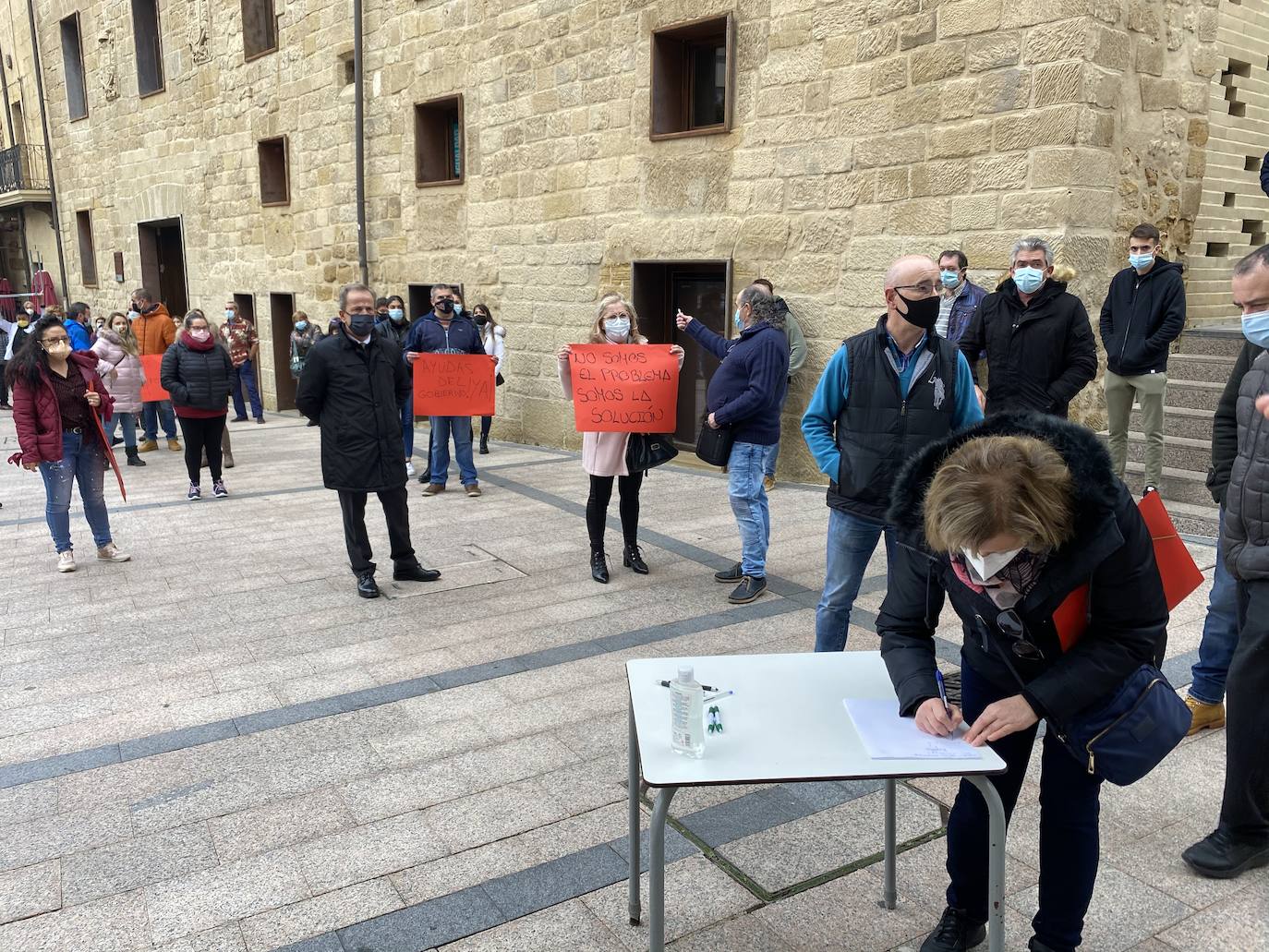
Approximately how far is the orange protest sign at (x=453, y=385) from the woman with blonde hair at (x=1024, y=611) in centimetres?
686

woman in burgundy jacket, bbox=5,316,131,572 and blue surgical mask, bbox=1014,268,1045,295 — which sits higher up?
blue surgical mask, bbox=1014,268,1045,295

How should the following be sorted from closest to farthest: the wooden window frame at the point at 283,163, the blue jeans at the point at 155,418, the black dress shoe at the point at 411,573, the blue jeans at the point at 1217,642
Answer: the blue jeans at the point at 1217,642, the black dress shoe at the point at 411,573, the blue jeans at the point at 155,418, the wooden window frame at the point at 283,163

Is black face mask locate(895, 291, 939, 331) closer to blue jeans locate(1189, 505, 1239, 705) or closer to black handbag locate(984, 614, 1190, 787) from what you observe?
blue jeans locate(1189, 505, 1239, 705)

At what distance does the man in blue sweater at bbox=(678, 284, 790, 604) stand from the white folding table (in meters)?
2.95

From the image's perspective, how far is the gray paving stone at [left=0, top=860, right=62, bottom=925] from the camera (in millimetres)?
2930

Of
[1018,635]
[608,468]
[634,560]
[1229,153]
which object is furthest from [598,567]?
[1229,153]

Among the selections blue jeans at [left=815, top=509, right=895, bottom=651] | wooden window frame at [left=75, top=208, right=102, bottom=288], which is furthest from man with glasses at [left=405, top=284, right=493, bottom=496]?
wooden window frame at [left=75, top=208, right=102, bottom=288]

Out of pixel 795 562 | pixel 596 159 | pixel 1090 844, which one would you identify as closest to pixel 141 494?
pixel 596 159

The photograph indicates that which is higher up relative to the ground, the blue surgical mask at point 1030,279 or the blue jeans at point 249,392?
the blue surgical mask at point 1030,279

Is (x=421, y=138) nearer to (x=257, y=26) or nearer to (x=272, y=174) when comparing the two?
(x=272, y=174)

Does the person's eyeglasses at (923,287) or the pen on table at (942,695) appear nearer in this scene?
the pen on table at (942,695)

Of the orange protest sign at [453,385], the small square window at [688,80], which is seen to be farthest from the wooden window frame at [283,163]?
the orange protest sign at [453,385]

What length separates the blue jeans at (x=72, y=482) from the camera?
6.73 metres

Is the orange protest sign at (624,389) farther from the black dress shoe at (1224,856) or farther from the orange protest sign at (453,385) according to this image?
the black dress shoe at (1224,856)
